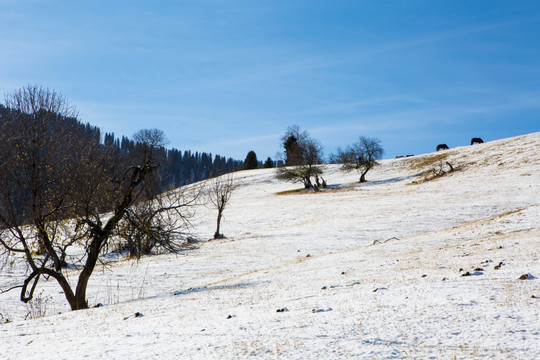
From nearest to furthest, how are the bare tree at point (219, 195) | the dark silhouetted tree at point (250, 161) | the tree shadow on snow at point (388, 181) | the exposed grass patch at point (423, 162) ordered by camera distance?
1. the bare tree at point (219, 195)
2. the tree shadow on snow at point (388, 181)
3. the exposed grass patch at point (423, 162)
4. the dark silhouetted tree at point (250, 161)

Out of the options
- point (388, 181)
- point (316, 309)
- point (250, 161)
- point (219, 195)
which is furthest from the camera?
point (250, 161)

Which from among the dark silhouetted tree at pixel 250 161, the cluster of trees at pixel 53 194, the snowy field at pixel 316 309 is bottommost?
the snowy field at pixel 316 309

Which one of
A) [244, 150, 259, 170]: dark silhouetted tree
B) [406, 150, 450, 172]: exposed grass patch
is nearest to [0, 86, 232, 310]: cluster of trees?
[406, 150, 450, 172]: exposed grass patch

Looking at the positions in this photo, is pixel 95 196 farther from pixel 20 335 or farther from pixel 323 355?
pixel 323 355

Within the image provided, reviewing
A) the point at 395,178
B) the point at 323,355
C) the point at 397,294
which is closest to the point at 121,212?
the point at 397,294

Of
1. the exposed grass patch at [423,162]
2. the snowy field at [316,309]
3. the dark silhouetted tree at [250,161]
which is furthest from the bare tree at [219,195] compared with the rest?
the dark silhouetted tree at [250,161]

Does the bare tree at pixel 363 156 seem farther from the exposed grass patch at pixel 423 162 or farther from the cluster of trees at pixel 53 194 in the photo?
the cluster of trees at pixel 53 194

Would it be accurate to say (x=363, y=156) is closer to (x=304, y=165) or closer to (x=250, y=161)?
(x=304, y=165)

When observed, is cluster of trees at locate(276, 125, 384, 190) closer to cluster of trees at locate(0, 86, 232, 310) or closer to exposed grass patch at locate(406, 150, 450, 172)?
exposed grass patch at locate(406, 150, 450, 172)

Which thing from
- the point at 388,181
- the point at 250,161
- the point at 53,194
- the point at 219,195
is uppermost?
the point at 250,161

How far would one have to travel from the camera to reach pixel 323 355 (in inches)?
206

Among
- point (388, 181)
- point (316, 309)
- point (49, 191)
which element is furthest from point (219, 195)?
point (316, 309)

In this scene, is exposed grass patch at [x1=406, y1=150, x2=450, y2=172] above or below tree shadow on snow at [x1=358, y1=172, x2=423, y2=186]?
above

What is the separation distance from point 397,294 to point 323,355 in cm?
351
